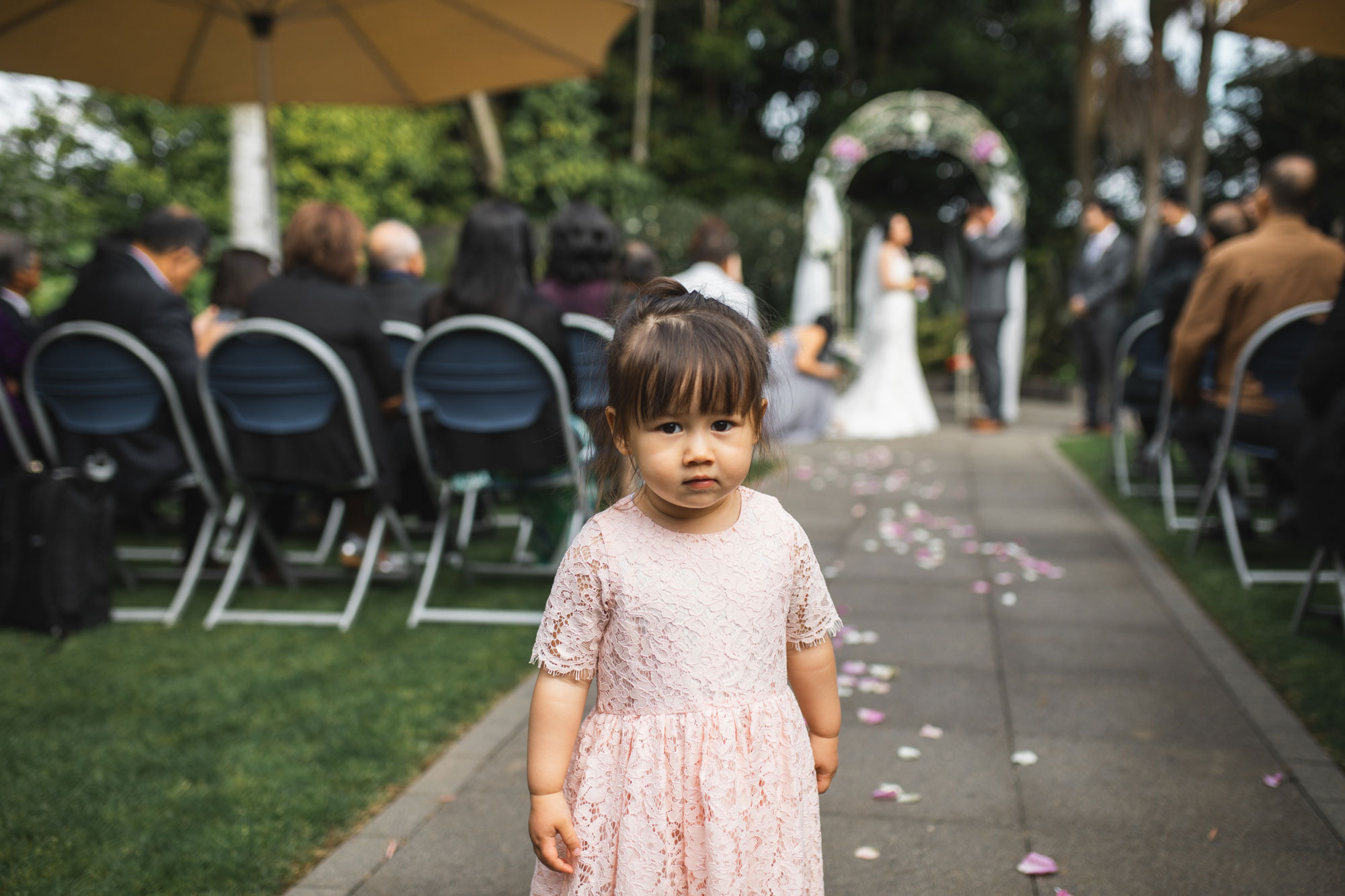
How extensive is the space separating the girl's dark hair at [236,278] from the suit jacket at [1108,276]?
722cm

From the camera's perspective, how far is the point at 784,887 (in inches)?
61.6

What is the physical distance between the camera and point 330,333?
4270 millimetres

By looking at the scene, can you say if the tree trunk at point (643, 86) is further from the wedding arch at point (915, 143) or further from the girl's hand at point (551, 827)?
the girl's hand at point (551, 827)

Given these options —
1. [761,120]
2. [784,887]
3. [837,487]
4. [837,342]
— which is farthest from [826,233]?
[761,120]

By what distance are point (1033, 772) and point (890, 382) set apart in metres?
8.41

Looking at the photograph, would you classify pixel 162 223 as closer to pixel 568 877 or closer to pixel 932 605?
pixel 932 605

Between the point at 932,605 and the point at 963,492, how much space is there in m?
2.92

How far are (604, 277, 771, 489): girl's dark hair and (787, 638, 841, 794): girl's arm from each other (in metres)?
0.39

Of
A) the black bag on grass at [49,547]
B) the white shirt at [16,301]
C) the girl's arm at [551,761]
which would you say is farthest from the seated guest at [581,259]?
the girl's arm at [551,761]

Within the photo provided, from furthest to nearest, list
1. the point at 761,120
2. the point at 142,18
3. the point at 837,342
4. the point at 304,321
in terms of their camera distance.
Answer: the point at 761,120
the point at 837,342
the point at 142,18
the point at 304,321

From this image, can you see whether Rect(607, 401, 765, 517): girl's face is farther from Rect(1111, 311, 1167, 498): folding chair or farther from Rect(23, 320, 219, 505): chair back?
Rect(1111, 311, 1167, 498): folding chair

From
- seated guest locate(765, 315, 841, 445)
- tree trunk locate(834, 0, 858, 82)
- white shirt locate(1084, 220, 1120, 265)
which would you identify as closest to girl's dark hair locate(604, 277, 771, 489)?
seated guest locate(765, 315, 841, 445)

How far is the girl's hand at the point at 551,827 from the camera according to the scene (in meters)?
1.52

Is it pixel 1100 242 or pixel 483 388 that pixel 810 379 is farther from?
pixel 483 388
